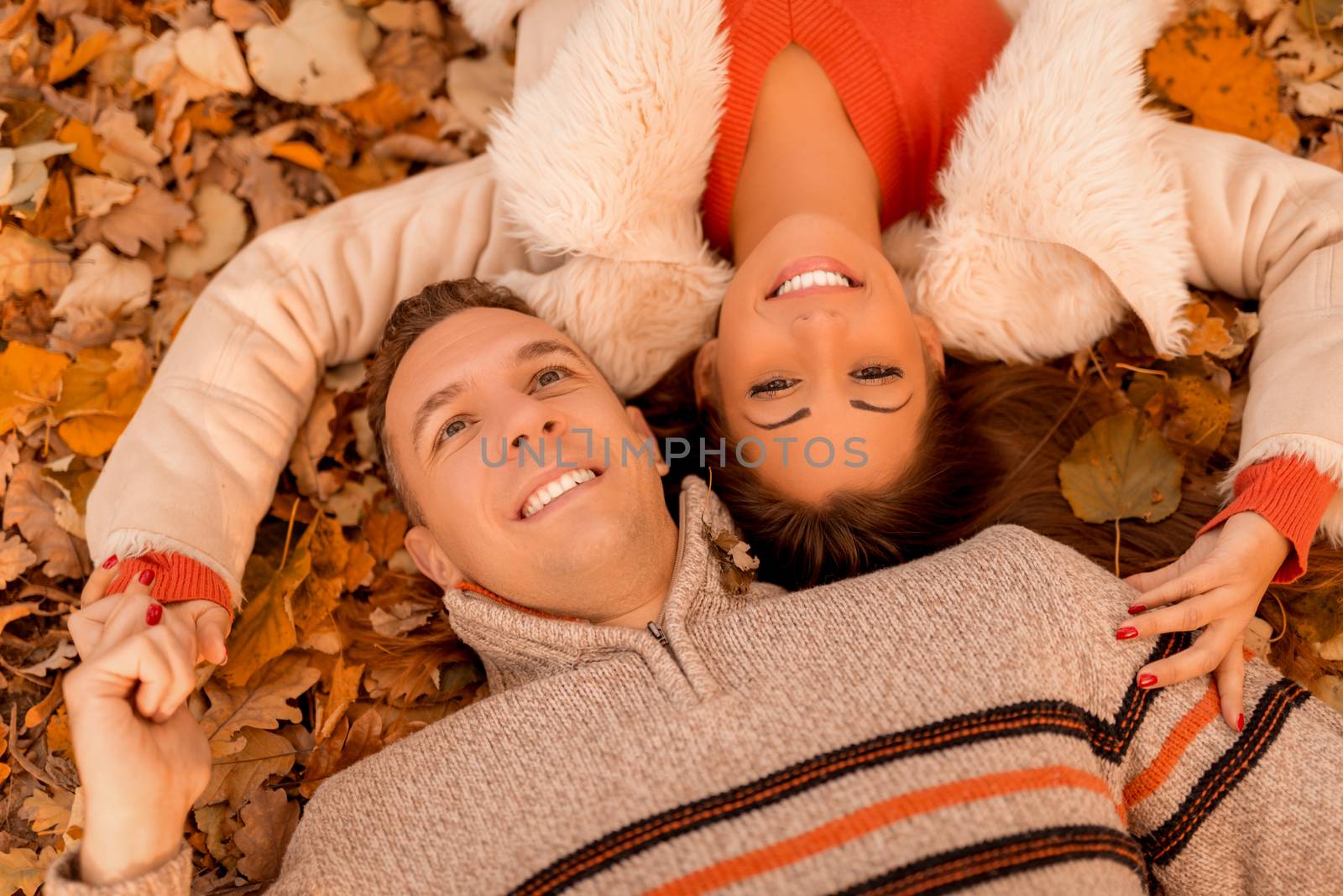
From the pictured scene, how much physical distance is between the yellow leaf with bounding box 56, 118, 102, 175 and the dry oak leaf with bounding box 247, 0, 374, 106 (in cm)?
56

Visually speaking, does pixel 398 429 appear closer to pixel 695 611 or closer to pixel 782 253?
pixel 695 611

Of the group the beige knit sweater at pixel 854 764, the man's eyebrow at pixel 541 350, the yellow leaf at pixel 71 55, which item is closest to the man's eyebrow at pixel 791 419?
the beige knit sweater at pixel 854 764

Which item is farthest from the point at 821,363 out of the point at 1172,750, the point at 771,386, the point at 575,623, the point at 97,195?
the point at 97,195

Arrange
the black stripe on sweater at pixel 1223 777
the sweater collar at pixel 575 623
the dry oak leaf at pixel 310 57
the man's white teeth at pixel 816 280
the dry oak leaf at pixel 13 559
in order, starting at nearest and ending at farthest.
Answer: the black stripe on sweater at pixel 1223 777 < the sweater collar at pixel 575 623 < the man's white teeth at pixel 816 280 < the dry oak leaf at pixel 13 559 < the dry oak leaf at pixel 310 57

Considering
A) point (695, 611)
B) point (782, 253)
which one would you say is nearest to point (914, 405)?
point (782, 253)

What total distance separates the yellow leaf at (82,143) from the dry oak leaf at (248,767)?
6.33 feet

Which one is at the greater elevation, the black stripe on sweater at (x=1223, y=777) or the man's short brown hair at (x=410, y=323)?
the man's short brown hair at (x=410, y=323)

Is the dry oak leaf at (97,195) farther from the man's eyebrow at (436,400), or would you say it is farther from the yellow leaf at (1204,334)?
the yellow leaf at (1204,334)

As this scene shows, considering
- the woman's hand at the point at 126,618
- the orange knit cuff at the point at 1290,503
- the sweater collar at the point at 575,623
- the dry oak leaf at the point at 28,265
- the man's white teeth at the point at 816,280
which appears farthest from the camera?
the dry oak leaf at the point at 28,265

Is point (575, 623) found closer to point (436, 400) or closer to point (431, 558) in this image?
point (431, 558)

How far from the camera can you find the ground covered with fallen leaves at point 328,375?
2.82 meters

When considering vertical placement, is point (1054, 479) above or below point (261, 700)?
above

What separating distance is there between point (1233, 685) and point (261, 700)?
2524 mm

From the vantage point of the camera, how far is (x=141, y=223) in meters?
3.30
